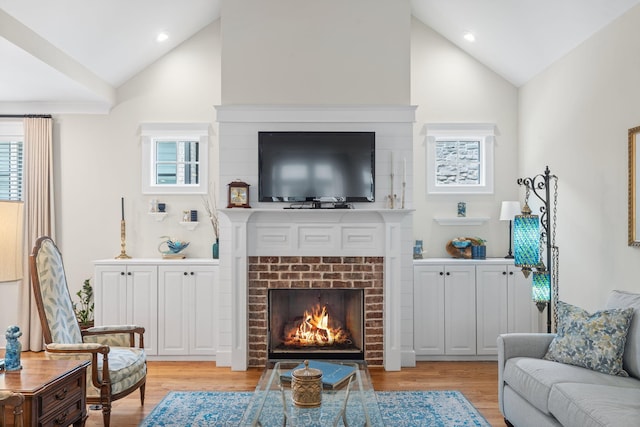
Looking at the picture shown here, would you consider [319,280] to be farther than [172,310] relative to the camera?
No

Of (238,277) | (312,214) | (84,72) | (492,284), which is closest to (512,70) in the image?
(492,284)

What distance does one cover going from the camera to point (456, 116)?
18.5 feet

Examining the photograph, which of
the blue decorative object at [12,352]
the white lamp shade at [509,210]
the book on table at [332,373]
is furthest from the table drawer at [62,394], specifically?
the white lamp shade at [509,210]

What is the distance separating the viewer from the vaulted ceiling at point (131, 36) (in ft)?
12.8

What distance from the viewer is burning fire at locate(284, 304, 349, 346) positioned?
4.94 meters

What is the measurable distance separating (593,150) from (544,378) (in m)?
2.03

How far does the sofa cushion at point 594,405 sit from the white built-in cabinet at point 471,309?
222 cm

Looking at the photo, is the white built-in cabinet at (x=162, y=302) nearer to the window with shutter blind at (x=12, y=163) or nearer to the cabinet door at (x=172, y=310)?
the cabinet door at (x=172, y=310)

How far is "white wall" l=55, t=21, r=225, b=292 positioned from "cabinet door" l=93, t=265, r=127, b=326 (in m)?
0.57

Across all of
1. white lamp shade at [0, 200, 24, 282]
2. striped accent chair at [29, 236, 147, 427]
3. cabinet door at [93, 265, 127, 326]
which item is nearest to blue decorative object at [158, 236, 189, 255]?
cabinet door at [93, 265, 127, 326]

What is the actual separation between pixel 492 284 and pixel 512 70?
222 centimetres

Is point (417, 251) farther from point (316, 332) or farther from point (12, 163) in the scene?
point (12, 163)

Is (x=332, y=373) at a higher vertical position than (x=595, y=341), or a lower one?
lower

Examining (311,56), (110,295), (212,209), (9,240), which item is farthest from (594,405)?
(110,295)
